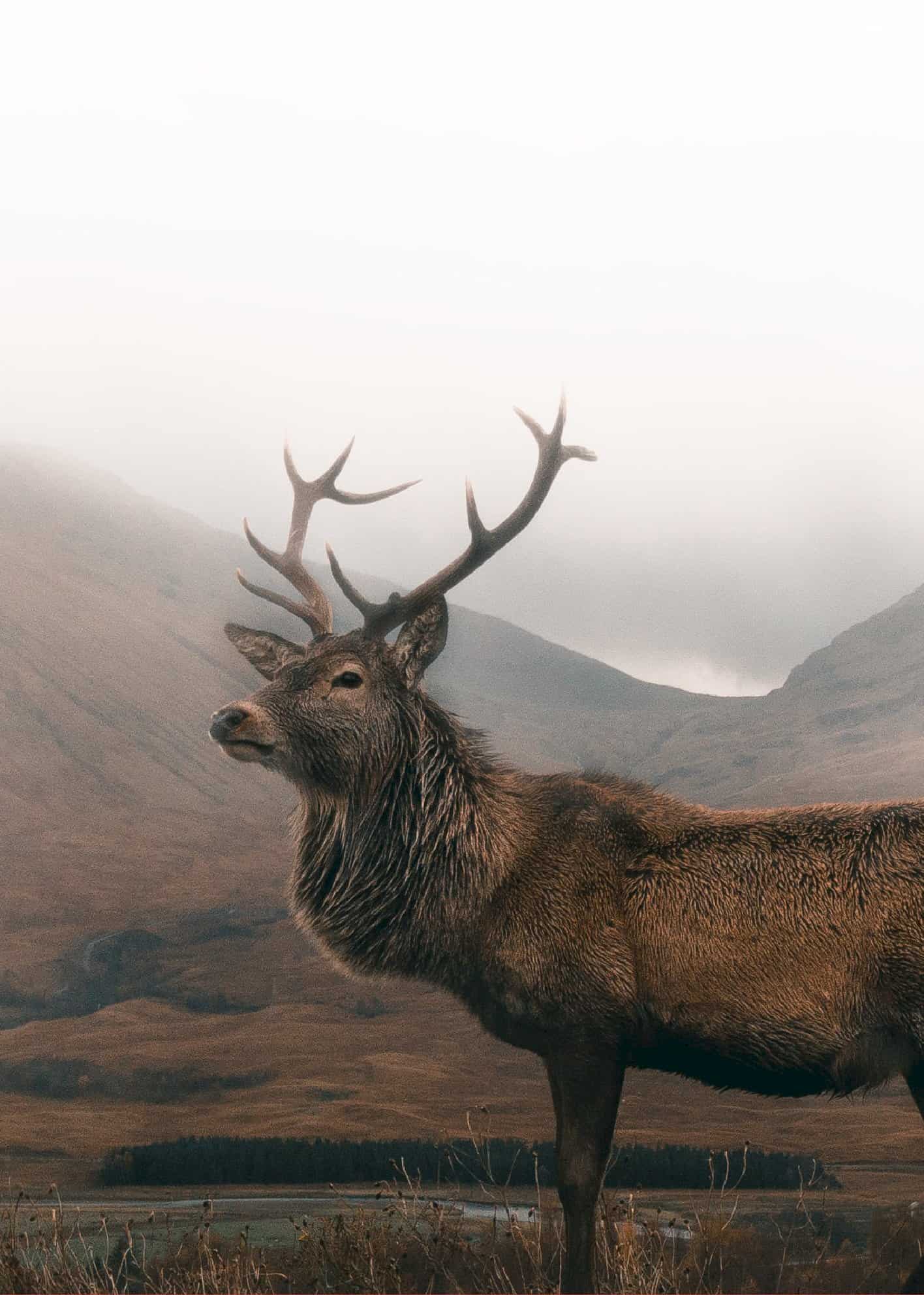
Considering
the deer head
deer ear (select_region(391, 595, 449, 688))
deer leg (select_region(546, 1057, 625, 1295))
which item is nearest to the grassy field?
deer leg (select_region(546, 1057, 625, 1295))

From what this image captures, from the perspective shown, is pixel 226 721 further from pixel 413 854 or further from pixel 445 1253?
pixel 445 1253

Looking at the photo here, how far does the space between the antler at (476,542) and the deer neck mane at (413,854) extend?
57 centimetres

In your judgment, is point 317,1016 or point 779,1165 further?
point 317,1016

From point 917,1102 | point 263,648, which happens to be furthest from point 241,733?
point 917,1102

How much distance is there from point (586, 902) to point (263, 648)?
2.75m

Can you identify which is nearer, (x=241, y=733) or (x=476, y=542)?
(x=241, y=733)

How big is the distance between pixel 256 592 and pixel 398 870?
2337 millimetres

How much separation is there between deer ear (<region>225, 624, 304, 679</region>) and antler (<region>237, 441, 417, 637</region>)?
30 centimetres

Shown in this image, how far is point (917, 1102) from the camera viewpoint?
22.0ft

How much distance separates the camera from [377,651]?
7.57 m

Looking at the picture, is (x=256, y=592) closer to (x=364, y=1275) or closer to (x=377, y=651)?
(x=377, y=651)

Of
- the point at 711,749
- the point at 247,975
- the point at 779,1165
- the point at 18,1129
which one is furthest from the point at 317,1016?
the point at 711,749

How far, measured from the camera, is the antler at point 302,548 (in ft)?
27.9

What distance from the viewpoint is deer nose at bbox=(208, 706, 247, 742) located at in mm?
6926
